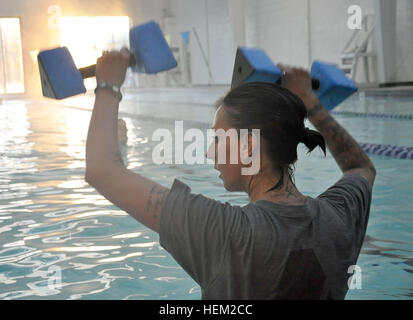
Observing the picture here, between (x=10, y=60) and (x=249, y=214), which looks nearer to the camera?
(x=249, y=214)

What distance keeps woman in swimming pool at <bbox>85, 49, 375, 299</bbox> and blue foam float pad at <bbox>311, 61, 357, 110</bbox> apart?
409mm

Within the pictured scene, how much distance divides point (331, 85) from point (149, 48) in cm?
52

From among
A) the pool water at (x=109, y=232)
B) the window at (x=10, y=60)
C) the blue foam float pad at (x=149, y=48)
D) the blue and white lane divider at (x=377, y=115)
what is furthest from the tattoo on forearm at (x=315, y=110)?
the window at (x=10, y=60)

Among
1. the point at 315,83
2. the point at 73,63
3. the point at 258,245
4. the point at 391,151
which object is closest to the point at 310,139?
the point at 258,245

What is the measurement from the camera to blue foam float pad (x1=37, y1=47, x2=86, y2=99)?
173 centimetres

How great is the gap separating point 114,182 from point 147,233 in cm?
226

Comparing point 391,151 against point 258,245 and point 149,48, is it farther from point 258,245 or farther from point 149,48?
point 258,245

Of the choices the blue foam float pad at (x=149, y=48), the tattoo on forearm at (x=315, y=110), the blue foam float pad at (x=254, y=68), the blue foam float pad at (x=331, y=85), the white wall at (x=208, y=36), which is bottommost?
the tattoo on forearm at (x=315, y=110)

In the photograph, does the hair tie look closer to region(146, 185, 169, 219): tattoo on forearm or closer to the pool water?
region(146, 185, 169, 219): tattoo on forearm

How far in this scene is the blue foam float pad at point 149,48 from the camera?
5.67 ft

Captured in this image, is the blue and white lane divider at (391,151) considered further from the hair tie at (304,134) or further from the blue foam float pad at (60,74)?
the hair tie at (304,134)

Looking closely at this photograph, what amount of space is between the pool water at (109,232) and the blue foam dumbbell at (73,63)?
3.51ft

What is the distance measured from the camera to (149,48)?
1752 millimetres

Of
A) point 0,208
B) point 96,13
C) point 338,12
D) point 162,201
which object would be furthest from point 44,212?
point 96,13
